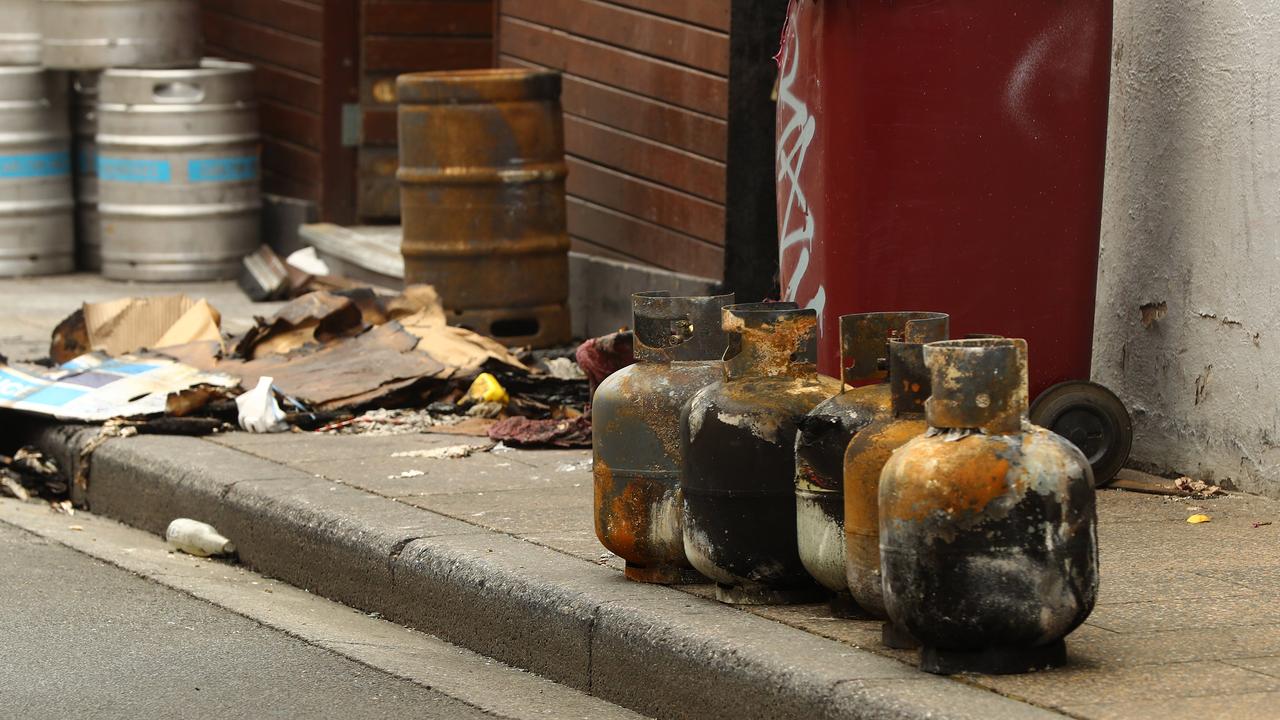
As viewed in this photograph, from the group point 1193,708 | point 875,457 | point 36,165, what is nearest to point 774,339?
point 875,457

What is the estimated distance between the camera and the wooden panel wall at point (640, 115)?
25.9 feet

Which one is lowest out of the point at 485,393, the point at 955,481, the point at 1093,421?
the point at 485,393

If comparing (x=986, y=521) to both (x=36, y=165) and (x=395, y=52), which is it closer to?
(x=395, y=52)


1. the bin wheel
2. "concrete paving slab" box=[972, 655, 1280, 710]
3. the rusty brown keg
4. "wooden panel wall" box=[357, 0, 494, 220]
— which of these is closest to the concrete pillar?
the bin wheel

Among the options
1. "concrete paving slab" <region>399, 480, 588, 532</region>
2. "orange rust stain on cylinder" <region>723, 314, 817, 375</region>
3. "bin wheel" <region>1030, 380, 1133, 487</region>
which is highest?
"orange rust stain on cylinder" <region>723, 314, 817, 375</region>

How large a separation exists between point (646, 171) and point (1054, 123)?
3431 mm

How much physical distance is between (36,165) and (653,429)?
8137 mm

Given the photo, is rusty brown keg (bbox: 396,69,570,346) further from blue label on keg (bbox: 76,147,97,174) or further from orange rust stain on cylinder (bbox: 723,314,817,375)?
orange rust stain on cylinder (bbox: 723,314,817,375)

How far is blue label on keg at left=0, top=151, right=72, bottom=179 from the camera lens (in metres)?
11.3

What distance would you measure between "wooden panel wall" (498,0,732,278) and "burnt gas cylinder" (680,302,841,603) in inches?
154

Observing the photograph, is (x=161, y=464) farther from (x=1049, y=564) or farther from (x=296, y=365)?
(x=1049, y=564)

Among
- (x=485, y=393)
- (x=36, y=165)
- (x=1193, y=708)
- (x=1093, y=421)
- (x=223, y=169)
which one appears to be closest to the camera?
(x=1193, y=708)

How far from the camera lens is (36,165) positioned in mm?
11391

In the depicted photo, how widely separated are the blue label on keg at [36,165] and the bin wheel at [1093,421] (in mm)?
7585
